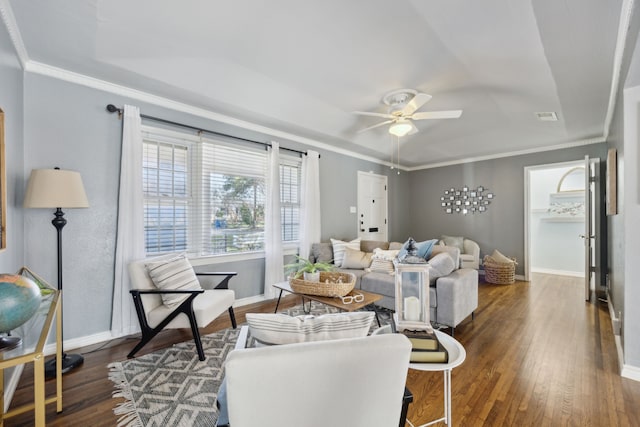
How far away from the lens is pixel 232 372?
761mm

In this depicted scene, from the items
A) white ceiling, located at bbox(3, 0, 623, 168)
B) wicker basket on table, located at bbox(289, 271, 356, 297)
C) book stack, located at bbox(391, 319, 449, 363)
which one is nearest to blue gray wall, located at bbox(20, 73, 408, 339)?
white ceiling, located at bbox(3, 0, 623, 168)

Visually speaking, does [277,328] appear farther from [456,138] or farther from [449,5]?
[456,138]

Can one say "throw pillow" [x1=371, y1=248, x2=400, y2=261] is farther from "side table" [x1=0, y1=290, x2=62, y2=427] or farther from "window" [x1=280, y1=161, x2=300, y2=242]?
"side table" [x1=0, y1=290, x2=62, y2=427]

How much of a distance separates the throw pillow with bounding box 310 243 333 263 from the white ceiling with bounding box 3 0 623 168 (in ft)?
6.10

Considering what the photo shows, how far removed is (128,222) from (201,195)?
83cm

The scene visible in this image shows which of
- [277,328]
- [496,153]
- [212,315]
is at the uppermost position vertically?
[496,153]

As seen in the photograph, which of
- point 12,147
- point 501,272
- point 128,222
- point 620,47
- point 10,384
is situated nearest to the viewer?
point 10,384

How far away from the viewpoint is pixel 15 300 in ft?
3.48

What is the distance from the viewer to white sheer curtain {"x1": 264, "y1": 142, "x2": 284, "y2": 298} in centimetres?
387

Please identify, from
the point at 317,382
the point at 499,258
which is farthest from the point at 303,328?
the point at 499,258

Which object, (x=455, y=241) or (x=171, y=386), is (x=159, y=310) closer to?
(x=171, y=386)

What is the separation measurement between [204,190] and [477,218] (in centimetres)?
537

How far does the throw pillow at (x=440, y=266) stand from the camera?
115 inches

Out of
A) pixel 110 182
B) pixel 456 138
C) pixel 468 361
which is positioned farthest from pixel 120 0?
pixel 456 138
